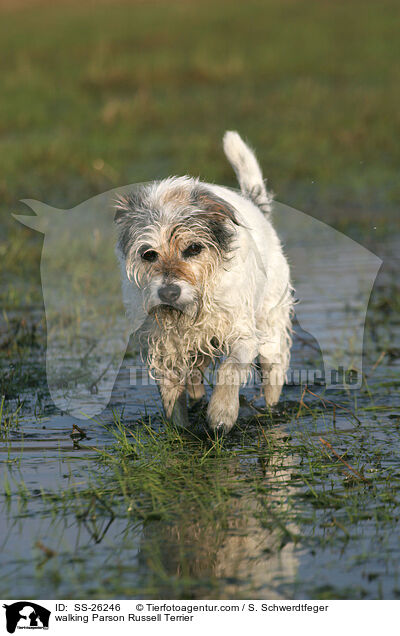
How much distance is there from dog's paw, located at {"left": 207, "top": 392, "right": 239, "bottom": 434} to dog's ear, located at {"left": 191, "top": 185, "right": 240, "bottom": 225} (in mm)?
929

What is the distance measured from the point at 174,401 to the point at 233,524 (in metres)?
1.51

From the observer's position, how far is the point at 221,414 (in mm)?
5379

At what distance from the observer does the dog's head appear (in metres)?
5.01

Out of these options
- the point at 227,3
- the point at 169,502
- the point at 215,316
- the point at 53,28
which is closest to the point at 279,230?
the point at 215,316

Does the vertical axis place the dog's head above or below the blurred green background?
below

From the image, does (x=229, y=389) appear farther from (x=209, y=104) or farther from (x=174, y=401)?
(x=209, y=104)

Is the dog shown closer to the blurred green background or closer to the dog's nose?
the dog's nose

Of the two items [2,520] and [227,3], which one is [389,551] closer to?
[2,520]

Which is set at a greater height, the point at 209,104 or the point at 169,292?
the point at 209,104

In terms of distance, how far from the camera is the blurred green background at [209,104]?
14.7 metres

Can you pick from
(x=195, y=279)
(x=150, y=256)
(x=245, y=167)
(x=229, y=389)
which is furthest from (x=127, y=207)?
(x=245, y=167)

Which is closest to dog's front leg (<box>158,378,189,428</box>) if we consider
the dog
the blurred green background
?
the dog

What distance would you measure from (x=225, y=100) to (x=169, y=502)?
624 inches

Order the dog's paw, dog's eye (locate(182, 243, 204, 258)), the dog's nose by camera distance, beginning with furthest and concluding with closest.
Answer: the dog's paw
dog's eye (locate(182, 243, 204, 258))
the dog's nose
